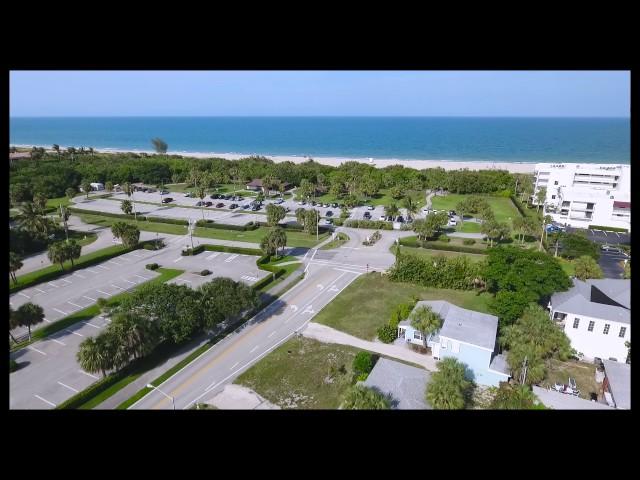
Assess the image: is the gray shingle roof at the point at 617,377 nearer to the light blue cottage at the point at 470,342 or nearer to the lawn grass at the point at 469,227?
the light blue cottage at the point at 470,342

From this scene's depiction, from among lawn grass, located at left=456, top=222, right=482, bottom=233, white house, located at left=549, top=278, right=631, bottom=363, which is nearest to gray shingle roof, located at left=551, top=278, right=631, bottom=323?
white house, located at left=549, top=278, right=631, bottom=363

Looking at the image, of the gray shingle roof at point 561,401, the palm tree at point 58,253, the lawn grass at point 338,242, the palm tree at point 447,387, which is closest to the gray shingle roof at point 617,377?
the gray shingle roof at point 561,401

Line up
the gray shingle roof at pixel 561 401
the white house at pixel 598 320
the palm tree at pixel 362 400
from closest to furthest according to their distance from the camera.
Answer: the palm tree at pixel 362 400
the gray shingle roof at pixel 561 401
the white house at pixel 598 320

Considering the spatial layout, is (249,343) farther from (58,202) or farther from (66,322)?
(58,202)

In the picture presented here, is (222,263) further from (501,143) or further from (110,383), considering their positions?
(501,143)

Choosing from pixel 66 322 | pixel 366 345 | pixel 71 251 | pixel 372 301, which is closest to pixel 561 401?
pixel 366 345

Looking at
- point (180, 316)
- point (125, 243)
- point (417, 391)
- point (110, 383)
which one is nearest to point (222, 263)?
point (125, 243)

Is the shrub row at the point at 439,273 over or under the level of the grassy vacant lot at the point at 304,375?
over
